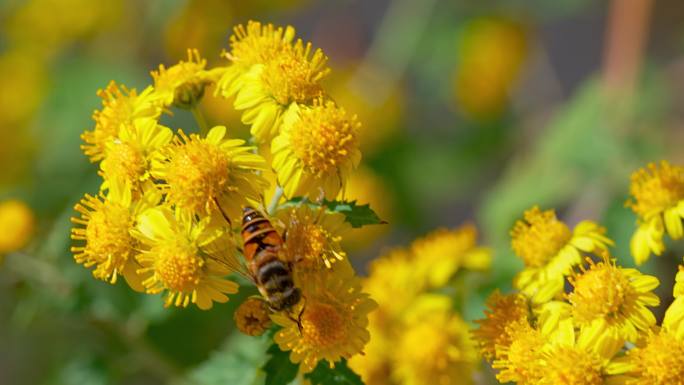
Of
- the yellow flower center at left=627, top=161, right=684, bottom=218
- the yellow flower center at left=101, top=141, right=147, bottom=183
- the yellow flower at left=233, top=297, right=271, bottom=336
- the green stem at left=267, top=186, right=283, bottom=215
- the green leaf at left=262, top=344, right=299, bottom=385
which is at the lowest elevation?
the green leaf at left=262, top=344, right=299, bottom=385

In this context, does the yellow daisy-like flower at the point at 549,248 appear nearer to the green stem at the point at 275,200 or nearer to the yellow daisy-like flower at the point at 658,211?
the yellow daisy-like flower at the point at 658,211

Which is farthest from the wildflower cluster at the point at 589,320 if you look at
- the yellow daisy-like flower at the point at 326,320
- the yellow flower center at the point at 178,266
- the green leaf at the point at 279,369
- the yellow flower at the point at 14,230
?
the yellow flower at the point at 14,230

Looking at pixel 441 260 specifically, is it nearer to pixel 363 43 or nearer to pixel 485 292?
pixel 485 292

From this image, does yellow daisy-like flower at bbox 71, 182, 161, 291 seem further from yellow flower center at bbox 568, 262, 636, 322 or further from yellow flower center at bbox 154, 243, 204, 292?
yellow flower center at bbox 568, 262, 636, 322

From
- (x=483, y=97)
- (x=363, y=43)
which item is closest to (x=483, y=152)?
(x=483, y=97)

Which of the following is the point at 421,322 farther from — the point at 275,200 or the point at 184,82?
the point at 184,82

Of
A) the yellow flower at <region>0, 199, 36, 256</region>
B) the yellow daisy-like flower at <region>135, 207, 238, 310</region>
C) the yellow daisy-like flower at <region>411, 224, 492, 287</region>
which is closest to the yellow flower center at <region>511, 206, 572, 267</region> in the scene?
the yellow daisy-like flower at <region>411, 224, 492, 287</region>
